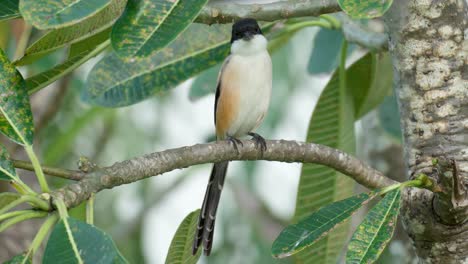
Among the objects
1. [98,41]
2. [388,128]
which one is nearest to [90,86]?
[98,41]

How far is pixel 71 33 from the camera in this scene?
80.9 inches

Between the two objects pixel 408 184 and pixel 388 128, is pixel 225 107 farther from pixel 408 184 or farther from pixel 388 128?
pixel 408 184

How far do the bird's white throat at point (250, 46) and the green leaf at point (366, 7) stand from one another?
1.63 metres

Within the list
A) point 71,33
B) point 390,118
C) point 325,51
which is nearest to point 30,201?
point 71,33

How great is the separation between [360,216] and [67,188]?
257cm

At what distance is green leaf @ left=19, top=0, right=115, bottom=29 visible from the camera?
1534 mm

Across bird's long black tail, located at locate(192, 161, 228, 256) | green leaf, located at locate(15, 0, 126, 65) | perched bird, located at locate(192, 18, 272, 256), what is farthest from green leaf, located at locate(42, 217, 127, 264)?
perched bird, located at locate(192, 18, 272, 256)

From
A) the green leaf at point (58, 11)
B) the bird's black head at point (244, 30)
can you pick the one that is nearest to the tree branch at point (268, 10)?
the green leaf at point (58, 11)

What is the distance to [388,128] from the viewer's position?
3.54m

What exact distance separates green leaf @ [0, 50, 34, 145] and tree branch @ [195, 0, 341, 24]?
0.53 m

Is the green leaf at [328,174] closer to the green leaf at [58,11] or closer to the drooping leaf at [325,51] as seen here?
the drooping leaf at [325,51]

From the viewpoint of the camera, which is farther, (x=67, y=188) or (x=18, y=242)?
(x=18, y=242)

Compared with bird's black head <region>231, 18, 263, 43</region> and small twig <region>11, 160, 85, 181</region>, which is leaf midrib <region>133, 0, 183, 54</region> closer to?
A: small twig <region>11, 160, 85, 181</region>

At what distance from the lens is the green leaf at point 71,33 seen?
2.01 meters
